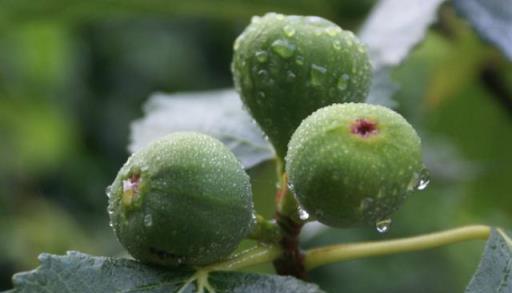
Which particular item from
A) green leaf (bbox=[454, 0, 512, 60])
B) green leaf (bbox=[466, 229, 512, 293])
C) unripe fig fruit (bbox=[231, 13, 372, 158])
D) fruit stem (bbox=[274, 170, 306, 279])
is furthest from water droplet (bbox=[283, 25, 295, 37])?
green leaf (bbox=[454, 0, 512, 60])

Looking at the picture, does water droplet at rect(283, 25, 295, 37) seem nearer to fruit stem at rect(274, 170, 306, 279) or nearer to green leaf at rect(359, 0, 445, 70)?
fruit stem at rect(274, 170, 306, 279)

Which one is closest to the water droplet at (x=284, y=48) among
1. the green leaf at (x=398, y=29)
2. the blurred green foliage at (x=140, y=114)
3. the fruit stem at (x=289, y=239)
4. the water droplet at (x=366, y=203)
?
the fruit stem at (x=289, y=239)

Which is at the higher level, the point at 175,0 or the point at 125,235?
the point at 175,0

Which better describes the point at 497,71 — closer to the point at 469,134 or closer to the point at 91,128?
the point at 469,134

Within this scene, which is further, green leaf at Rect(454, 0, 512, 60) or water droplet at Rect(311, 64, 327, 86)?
green leaf at Rect(454, 0, 512, 60)

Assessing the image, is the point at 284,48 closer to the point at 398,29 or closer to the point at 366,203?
the point at 366,203

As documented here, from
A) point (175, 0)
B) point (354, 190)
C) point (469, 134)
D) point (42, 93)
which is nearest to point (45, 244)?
point (42, 93)

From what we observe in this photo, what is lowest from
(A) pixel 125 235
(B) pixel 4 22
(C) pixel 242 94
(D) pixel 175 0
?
(A) pixel 125 235
